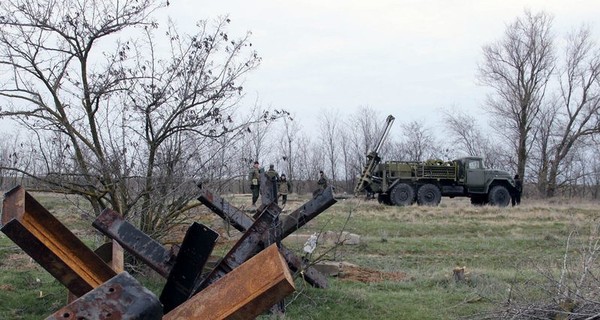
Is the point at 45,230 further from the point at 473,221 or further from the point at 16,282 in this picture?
the point at 473,221

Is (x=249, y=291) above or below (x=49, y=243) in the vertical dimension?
below

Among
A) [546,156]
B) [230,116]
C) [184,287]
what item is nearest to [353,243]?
[230,116]

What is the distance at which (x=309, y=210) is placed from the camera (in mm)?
6543

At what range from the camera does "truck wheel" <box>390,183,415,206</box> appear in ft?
95.2

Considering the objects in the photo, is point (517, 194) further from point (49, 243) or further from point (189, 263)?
point (49, 243)

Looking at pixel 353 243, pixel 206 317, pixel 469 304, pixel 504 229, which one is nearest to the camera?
pixel 206 317

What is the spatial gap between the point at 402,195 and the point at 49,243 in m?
27.0

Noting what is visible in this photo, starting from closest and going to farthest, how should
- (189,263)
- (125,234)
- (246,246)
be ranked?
1. (189,263)
2. (125,234)
3. (246,246)

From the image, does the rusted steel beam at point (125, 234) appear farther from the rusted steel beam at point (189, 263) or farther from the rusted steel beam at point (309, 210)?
Result: the rusted steel beam at point (309, 210)

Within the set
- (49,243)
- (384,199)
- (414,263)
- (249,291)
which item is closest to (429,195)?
(384,199)

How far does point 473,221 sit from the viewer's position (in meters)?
21.2

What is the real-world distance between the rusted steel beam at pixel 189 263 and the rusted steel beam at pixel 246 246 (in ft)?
2.86

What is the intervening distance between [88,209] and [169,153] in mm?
1406

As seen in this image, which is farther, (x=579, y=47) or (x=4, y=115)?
(x=579, y=47)
